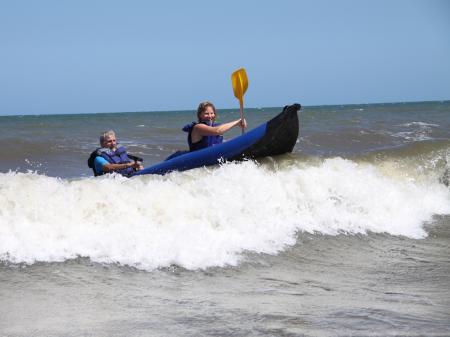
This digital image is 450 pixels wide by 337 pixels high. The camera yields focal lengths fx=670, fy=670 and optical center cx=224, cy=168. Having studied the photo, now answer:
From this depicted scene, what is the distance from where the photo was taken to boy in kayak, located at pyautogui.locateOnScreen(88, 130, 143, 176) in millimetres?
7133

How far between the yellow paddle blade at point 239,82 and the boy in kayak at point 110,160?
147cm

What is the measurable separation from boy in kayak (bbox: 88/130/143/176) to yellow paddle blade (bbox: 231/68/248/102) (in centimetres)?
147

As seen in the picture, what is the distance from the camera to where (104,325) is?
3266 millimetres

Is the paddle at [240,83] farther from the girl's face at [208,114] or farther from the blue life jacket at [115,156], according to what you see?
the blue life jacket at [115,156]

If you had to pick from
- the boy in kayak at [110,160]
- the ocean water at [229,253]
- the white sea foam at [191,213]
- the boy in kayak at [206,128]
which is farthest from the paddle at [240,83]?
the boy in kayak at [110,160]

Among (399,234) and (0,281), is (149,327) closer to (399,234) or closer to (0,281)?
(0,281)

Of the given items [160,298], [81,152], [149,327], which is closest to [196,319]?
[149,327]

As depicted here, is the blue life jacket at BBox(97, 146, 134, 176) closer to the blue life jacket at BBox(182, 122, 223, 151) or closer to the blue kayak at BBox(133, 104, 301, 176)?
the blue kayak at BBox(133, 104, 301, 176)

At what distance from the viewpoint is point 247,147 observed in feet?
23.1

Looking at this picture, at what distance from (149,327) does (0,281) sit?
1367 millimetres

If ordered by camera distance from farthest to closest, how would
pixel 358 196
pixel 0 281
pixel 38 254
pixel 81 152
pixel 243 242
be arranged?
pixel 81 152 < pixel 358 196 < pixel 243 242 < pixel 38 254 < pixel 0 281

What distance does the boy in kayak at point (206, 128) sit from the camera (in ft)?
23.3

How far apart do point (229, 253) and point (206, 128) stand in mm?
2334

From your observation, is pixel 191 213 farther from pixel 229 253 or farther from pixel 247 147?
pixel 247 147
